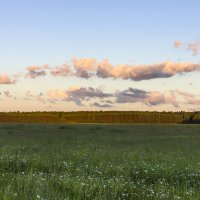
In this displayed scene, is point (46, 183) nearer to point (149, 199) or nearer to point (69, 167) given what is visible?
point (149, 199)

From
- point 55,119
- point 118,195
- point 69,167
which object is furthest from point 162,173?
point 55,119

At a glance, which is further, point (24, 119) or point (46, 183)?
point (24, 119)

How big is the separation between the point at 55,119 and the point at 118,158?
442ft

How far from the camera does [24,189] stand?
33.0 ft

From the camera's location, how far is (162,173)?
635 inches

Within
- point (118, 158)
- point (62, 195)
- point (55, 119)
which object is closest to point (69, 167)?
point (118, 158)

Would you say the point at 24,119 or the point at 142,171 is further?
the point at 24,119

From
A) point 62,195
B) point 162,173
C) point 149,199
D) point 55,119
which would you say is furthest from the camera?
point 55,119

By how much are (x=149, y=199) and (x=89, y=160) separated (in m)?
9.29

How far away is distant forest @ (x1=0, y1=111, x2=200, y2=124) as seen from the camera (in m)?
155

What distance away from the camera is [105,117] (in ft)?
529

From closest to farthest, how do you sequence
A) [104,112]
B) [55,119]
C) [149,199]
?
[149,199] < [55,119] < [104,112]

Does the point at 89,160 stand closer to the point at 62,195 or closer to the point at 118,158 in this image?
the point at 118,158

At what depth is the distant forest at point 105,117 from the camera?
155 meters
